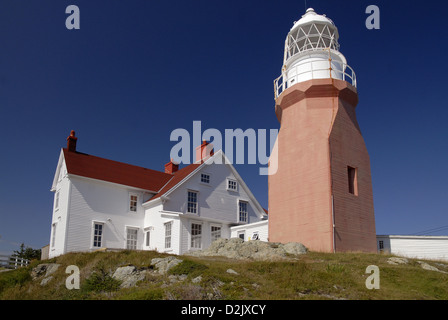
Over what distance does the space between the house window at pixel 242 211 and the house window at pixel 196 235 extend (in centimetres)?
395

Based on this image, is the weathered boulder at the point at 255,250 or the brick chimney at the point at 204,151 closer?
the weathered boulder at the point at 255,250

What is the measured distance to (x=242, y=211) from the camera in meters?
29.9

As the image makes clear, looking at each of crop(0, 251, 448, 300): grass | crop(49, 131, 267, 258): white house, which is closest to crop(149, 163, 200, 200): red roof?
crop(49, 131, 267, 258): white house

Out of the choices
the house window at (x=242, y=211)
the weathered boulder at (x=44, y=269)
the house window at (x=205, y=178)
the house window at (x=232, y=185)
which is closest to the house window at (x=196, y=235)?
the house window at (x=205, y=178)

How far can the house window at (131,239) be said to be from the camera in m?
26.1

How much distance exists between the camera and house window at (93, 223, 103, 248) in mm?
24547

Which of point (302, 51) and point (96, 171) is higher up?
point (302, 51)

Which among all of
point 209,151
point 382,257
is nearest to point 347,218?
point 382,257

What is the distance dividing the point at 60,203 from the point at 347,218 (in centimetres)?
1770

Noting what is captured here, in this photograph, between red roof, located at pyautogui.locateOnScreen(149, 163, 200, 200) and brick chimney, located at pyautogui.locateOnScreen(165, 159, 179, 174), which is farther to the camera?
brick chimney, located at pyautogui.locateOnScreen(165, 159, 179, 174)

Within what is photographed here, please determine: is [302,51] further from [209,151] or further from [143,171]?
[143,171]

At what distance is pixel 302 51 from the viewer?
814 inches

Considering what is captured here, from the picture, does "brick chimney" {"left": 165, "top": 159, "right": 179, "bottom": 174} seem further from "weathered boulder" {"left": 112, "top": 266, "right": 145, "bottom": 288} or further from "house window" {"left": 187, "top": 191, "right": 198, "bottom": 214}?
"weathered boulder" {"left": 112, "top": 266, "right": 145, "bottom": 288}

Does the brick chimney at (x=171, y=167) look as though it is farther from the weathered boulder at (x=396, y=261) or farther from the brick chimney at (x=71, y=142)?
the weathered boulder at (x=396, y=261)
